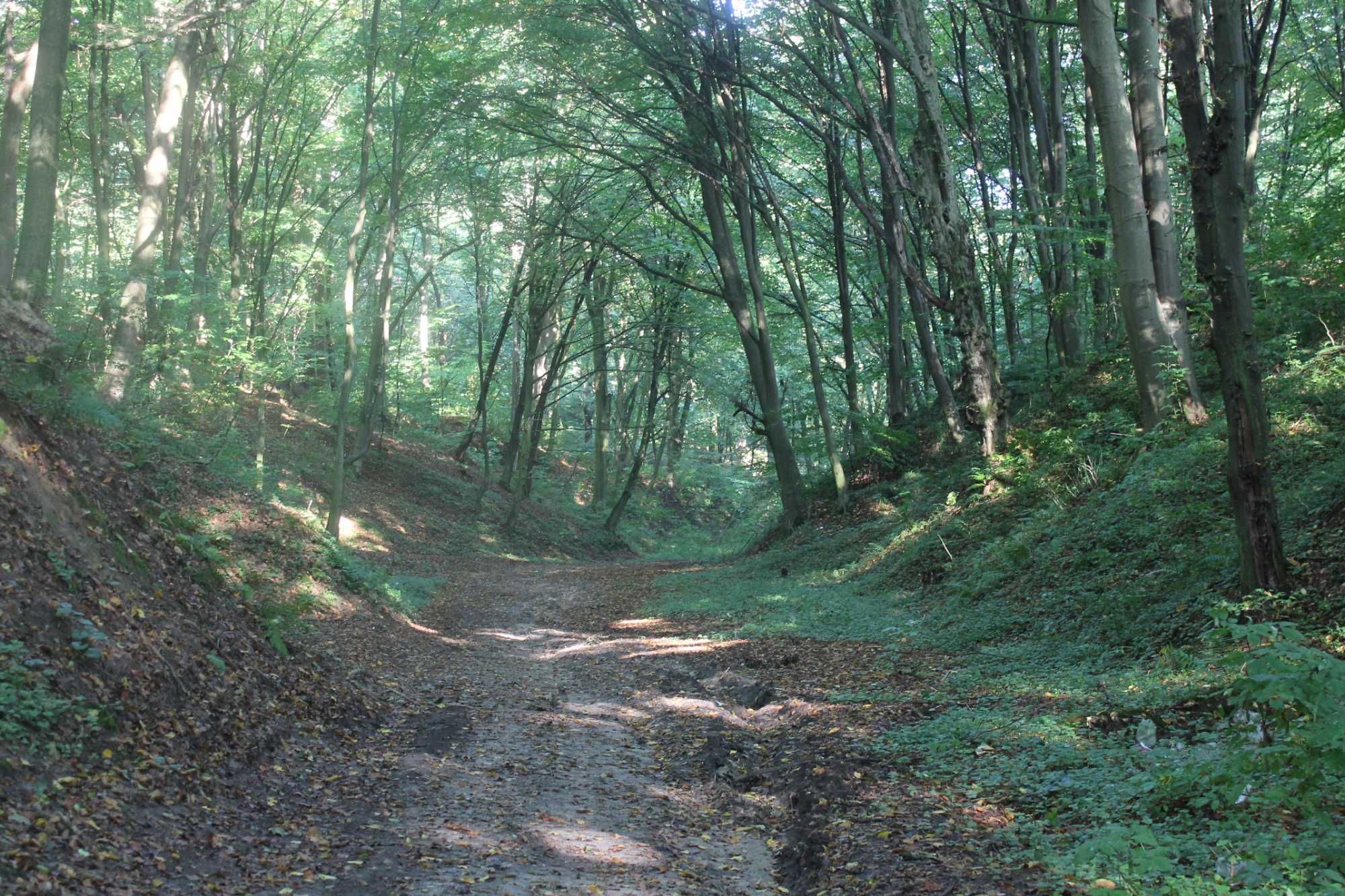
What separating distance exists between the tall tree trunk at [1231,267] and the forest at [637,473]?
0.03m

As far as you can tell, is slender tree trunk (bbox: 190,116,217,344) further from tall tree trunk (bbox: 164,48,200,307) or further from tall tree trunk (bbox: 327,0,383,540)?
tall tree trunk (bbox: 327,0,383,540)

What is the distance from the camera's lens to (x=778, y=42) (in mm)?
15523

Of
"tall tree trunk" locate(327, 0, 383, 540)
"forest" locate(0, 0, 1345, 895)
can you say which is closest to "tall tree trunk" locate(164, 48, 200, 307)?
"forest" locate(0, 0, 1345, 895)

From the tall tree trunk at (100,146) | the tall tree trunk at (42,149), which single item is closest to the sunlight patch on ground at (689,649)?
→ the tall tree trunk at (42,149)

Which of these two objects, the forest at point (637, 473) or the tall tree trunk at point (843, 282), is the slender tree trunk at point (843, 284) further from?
the forest at point (637, 473)

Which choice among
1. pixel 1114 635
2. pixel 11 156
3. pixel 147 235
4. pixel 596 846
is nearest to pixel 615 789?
pixel 596 846

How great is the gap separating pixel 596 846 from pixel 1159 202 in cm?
961

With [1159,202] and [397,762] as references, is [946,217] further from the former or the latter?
[397,762]

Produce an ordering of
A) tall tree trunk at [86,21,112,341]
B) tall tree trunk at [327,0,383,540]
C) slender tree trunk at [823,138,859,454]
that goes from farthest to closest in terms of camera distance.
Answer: slender tree trunk at [823,138,859,454] → tall tree trunk at [86,21,112,341] → tall tree trunk at [327,0,383,540]

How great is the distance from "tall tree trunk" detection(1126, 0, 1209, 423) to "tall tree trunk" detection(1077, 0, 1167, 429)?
5.7 inches

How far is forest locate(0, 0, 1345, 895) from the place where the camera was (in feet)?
16.1

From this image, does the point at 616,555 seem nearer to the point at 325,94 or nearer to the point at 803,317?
the point at 803,317

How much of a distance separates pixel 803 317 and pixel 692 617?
7.37 meters

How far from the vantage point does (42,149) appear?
1341cm
